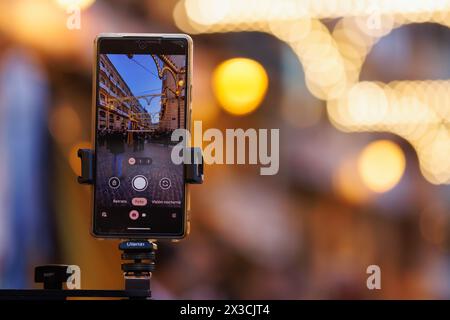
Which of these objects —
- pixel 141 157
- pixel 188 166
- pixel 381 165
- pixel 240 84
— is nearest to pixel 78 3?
pixel 240 84

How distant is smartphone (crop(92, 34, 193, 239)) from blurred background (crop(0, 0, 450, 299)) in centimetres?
69

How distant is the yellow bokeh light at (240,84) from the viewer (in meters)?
2.97

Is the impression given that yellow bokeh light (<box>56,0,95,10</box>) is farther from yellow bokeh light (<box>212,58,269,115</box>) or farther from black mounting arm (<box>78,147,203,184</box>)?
black mounting arm (<box>78,147,203,184</box>)

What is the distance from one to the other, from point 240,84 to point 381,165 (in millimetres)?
573

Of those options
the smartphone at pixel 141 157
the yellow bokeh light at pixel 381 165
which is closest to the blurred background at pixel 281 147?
the yellow bokeh light at pixel 381 165

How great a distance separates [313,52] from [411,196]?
617mm

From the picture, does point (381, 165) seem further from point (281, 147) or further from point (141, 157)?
point (141, 157)

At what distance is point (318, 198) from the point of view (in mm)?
2900

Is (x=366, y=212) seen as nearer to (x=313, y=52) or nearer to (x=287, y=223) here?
(x=287, y=223)

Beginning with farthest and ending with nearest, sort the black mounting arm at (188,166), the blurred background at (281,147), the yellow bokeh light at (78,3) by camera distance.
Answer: the yellow bokeh light at (78,3), the blurred background at (281,147), the black mounting arm at (188,166)

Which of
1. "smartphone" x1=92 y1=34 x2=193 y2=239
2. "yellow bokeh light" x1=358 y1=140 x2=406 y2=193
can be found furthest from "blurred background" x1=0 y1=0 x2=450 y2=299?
"smartphone" x1=92 y1=34 x2=193 y2=239

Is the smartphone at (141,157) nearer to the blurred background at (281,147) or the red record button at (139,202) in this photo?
the red record button at (139,202)

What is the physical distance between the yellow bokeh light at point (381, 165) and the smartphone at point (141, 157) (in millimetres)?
917
